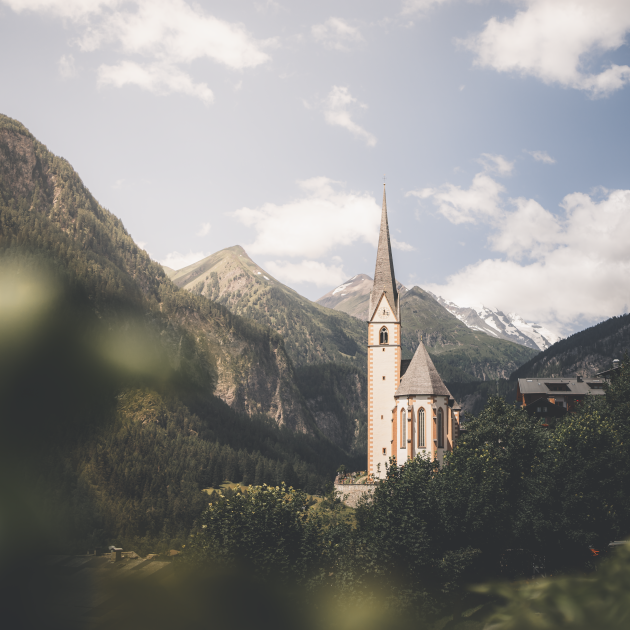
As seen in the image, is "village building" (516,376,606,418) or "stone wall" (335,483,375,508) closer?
"stone wall" (335,483,375,508)

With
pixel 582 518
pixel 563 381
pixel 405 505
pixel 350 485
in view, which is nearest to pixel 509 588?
pixel 405 505

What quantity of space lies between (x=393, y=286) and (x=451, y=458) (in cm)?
3942

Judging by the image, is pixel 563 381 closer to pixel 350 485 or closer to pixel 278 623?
pixel 350 485

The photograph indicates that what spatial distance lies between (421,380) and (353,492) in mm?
19090

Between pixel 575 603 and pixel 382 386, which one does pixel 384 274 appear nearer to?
pixel 382 386

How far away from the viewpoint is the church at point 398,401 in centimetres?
8406

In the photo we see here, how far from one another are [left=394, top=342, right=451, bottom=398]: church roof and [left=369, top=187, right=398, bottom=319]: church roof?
985cm

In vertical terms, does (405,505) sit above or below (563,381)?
below

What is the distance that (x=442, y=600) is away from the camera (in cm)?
4612

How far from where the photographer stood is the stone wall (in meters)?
83.1

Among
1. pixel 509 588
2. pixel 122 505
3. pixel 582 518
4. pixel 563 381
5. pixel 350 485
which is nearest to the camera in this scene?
pixel 509 588

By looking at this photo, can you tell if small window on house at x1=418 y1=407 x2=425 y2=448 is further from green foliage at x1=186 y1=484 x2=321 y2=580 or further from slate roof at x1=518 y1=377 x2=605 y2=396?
slate roof at x1=518 y1=377 x2=605 y2=396

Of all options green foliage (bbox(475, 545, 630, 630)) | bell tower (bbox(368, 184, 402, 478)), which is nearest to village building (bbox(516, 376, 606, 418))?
bell tower (bbox(368, 184, 402, 478))

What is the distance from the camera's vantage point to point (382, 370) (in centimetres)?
9094
